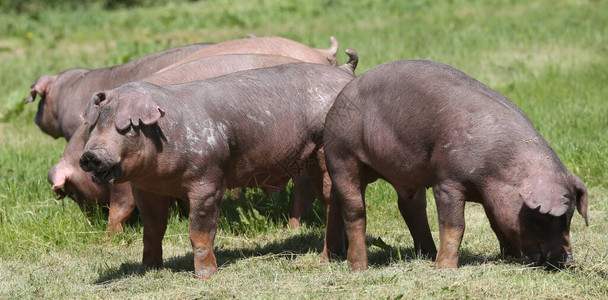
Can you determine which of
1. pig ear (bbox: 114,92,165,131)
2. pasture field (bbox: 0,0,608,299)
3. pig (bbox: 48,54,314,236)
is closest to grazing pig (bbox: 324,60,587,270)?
pasture field (bbox: 0,0,608,299)

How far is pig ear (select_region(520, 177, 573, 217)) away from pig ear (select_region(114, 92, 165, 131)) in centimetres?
245

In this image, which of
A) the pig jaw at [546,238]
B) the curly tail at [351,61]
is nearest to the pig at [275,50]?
the curly tail at [351,61]

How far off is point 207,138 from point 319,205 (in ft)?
9.01

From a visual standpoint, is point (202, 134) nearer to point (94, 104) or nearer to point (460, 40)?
point (94, 104)

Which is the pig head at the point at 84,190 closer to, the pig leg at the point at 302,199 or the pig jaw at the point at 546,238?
the pig leg at the point at 302,199

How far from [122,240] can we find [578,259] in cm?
394

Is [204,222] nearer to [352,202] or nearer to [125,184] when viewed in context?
[352,202]

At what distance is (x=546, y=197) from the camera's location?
4.92 meters

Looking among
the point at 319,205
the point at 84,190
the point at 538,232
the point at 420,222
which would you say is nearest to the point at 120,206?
the point at 84,190

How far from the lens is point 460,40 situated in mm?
14867

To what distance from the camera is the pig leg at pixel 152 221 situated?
250 inches

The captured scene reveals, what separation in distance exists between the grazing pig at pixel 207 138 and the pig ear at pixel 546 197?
200 cm

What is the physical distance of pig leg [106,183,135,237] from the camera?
25.1 ft

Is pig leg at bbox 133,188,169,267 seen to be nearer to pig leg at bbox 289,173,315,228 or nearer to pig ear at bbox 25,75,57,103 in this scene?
pig leg at bbox 289,173,315,228
